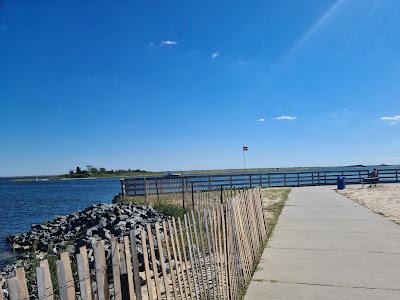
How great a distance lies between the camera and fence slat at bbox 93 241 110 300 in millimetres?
2902

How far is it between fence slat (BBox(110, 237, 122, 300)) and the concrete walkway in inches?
132

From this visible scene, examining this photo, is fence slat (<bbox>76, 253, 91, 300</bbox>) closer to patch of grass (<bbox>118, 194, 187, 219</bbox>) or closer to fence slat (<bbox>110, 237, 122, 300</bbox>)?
fence slat (<bbox>110, 237, 122, 300</bbox>)

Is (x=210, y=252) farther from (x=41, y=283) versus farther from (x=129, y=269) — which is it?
(x=41, y=283)

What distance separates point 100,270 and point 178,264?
1.94 meters

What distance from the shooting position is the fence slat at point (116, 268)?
3.09m

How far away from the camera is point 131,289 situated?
10.7 feet

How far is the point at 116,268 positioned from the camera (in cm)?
315

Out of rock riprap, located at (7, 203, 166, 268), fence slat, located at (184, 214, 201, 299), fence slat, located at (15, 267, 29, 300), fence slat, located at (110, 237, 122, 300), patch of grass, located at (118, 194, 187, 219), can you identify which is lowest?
rock riprap, located at (7, 203, 166, 268)

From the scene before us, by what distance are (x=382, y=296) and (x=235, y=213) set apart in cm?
245

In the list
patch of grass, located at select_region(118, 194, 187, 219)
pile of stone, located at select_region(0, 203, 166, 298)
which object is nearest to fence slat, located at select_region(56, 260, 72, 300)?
pile of stone, located at select_region(0, 203, 166, 298)

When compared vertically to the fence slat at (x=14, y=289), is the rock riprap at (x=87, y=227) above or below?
below

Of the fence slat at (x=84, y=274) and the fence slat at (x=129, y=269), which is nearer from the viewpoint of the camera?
the fence slat at (x=84, y=274)

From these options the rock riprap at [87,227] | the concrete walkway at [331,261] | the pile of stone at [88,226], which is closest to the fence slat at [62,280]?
the concrete walkway at [331,261]

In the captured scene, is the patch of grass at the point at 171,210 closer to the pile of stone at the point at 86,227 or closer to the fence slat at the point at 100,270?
the pile of stone at the point at 86,227
